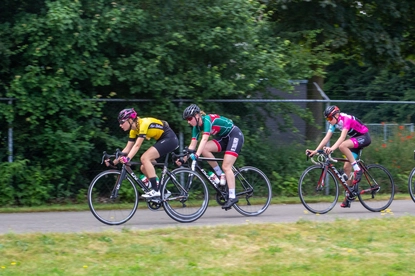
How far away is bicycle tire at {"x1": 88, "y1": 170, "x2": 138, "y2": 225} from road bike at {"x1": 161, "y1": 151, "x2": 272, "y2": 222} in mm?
540

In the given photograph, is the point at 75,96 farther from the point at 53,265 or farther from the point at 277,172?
the point at 53,265

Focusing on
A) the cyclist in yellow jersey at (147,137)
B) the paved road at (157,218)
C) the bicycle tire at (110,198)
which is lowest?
the paved road at (157,218)

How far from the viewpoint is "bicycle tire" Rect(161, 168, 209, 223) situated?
33.8 ft

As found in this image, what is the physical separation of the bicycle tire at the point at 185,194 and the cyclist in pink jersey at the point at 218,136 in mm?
332

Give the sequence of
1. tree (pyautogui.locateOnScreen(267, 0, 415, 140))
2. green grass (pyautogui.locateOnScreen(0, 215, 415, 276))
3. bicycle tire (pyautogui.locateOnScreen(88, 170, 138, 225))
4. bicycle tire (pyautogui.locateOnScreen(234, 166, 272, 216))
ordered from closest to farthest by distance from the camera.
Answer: green grass (pyautogui.locateOnScreen(0, 215, 415, 276))
bicycle tire (pyautogui.locateOnScreen(88, 170, 138, 225))
bicycle tire (pyautogui.locateOnScreen(234, 166, 272, 216))
tree (pyautogui.locateOnScreen(267, 0, 415, 140))

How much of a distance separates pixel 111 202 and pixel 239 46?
15.2 ft

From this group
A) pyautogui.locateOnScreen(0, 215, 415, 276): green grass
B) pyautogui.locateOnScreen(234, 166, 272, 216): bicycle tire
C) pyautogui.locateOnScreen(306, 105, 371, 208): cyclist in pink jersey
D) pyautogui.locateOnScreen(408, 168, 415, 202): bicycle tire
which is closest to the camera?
pyautogui.locateOnScreen(0, 215, 415, 276): green grass

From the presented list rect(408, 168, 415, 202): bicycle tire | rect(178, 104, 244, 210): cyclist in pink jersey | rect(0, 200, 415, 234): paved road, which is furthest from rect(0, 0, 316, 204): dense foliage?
rect(408, 168, 415, 202): bicycle tire

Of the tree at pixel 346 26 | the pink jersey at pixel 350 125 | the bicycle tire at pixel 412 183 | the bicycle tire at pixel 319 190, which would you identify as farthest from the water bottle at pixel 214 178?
the tree at pixel 346 26

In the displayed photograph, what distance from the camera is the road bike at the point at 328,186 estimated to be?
37.9 ft

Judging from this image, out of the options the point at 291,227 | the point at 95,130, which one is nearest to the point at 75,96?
the point at 95,130

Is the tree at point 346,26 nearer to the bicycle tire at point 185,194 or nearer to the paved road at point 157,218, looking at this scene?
the paved road at point 157,218

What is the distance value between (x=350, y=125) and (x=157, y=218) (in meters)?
3.66

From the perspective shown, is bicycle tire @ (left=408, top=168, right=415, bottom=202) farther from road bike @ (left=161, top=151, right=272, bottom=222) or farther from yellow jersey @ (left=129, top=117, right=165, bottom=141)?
yellow jersey @ (left=129, top=117, right=165, bottom=141)
